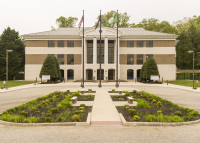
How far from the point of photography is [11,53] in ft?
159

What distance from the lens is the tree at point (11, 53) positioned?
Answer: 47.3 meters

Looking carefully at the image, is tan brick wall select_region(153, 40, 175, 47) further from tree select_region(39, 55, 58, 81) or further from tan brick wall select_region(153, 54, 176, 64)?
tree select_region(39, 55, 58, 81)

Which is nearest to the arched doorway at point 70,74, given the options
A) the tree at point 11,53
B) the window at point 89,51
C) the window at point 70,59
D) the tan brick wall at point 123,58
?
the window at point 70,59

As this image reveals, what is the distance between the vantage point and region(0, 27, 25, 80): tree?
4731 centimetres

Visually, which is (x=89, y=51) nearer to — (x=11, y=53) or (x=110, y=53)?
(x=110, y=53)

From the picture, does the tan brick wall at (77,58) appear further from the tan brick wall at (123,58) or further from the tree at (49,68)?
the tan brick wall at (123,58)

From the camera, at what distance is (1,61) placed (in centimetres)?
4712

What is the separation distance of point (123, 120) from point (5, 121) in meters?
6.96

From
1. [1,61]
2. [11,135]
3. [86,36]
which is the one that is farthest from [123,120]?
[1,61]

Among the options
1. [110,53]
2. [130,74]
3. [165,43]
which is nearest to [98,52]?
[110,53]

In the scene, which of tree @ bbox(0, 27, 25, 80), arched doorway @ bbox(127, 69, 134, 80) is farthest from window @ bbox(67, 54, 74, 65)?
tree @ bbox(0, 27, 25, 80)

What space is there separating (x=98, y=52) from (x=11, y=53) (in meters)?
28.8

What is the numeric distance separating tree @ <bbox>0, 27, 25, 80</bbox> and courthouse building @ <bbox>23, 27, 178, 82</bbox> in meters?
7.56

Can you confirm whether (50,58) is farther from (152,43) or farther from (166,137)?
(166,137)
